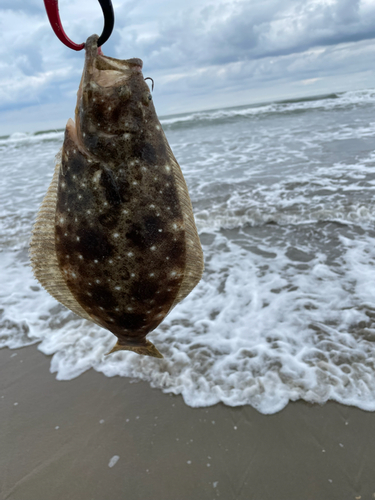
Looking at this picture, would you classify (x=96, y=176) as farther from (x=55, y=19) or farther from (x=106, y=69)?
(x=55, y=19)

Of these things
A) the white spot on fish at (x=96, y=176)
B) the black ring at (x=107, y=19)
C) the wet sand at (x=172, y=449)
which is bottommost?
the wet sand at (x=172, y=449)

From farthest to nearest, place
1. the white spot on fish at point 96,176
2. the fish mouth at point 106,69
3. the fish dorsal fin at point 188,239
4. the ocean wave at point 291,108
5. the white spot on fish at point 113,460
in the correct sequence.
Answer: the ocean wave at point 291,108, the white spot on fish at point 113,460, the fish dorsal fin at point 188,239, the white spot on fish at point 96,176, the fish mouth at point 106,69

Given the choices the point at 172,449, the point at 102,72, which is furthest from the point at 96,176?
the point at 172,449

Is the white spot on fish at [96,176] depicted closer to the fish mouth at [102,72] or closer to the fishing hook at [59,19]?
the fish mouth at [102,72]

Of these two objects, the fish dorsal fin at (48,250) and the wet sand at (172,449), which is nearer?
the fish dorsal fin at (48,250)

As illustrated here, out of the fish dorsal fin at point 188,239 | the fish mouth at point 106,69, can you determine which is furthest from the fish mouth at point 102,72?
the fish dorsal fin at point 188,239

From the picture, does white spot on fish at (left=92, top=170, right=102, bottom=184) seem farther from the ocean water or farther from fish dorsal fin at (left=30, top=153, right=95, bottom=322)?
the ocean water

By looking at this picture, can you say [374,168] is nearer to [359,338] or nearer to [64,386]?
[359,338]

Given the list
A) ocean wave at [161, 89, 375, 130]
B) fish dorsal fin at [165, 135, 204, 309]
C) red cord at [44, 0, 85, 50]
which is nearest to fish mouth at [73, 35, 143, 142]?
red cord at [44, 0, 85, 50]

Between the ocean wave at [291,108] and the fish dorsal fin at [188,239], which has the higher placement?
the fish dorsal fin at [188,239]
